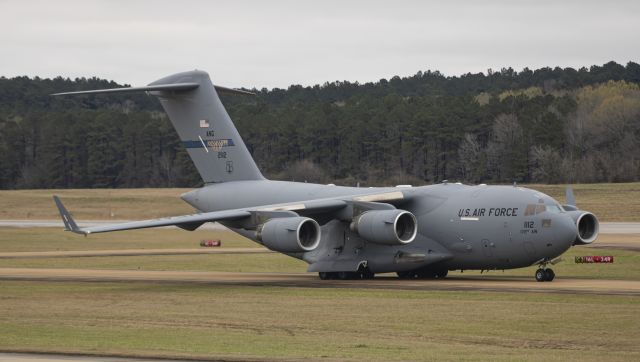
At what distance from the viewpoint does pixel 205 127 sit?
1480 inches

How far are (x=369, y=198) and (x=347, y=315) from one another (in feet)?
33.5

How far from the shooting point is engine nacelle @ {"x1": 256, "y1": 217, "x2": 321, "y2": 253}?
3158 cm

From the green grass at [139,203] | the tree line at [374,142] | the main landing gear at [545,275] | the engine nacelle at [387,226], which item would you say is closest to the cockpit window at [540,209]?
the main landing gear at [545,275]

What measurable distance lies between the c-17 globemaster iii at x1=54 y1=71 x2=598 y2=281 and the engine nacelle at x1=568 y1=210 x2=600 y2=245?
3 centimetres

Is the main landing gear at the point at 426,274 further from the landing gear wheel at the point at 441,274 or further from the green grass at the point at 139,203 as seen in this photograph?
the green grass at the point at 139,203

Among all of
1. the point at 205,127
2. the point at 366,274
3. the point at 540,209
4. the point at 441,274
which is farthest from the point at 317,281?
the point at 205,127

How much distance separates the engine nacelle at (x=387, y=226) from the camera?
3222 cm

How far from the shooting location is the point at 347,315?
78.7 ft

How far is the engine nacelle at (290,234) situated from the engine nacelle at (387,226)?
134 cm

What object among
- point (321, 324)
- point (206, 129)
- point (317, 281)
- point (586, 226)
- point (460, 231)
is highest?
point (206, 129)

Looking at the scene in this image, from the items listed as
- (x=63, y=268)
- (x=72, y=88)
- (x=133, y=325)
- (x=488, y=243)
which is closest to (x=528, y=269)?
(x=488, y=243)

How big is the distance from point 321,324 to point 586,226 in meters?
12.6

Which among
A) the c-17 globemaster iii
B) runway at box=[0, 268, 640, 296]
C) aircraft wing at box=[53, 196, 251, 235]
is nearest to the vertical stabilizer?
the c-17 globemaster iii

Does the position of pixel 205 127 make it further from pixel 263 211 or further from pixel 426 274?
pixel 426 274
